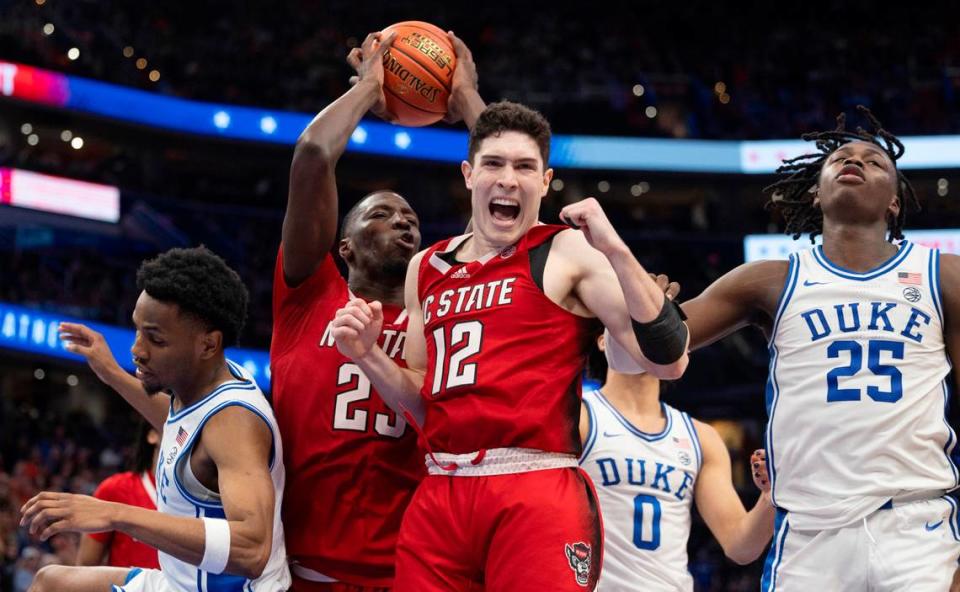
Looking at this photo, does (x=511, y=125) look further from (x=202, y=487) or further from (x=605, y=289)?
(x=202, y=487)

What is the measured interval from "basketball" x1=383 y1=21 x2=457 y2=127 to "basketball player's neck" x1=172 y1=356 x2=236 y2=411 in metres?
1.34

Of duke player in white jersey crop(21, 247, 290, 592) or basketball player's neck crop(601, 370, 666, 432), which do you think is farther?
basketball player's neck crop(601, 370, 666, 432)

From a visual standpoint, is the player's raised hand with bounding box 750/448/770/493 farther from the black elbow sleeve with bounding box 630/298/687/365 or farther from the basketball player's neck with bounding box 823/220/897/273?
the black elbow sleeve with bounding box 630/298/687/365

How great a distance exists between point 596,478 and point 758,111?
20241 mm

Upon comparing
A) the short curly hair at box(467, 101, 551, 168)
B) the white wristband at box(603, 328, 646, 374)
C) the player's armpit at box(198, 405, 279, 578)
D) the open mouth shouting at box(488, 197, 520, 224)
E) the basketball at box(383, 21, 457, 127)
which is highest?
the basketball at box(383, 21, 457, 127)

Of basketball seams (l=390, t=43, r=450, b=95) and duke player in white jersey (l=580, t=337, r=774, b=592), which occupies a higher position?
basketball seams (l=390, t=43, r=450, b=95)

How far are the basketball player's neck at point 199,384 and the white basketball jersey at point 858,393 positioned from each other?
2.06 meters

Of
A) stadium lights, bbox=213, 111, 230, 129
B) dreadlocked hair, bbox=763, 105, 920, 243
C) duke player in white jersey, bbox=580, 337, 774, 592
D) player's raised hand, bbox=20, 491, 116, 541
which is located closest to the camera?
player's raised hand, bbox=20, 491, 116, 541

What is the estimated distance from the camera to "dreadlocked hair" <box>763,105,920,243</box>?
474 cm

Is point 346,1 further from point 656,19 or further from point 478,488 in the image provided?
point 478,488

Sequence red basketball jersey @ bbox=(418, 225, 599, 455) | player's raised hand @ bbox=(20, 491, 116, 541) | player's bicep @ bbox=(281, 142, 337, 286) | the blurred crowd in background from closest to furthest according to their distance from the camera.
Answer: player's raised hand @ bbox=(20, 491, 116, 541), red basketball jersey @ bbox=(418, 225, 599, 455), player's bicep @ bbox=(281, 142, 337, 286), the blurred crowd in background

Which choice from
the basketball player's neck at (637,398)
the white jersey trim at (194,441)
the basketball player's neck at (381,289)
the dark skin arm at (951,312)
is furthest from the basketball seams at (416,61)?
the dark skin arm at (951,312)

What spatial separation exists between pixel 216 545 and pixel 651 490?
7.69 ft

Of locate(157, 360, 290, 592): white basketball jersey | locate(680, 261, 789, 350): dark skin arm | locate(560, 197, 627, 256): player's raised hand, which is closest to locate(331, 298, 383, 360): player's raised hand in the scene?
locate(157, 360, 290, 592): white basketball jersey
